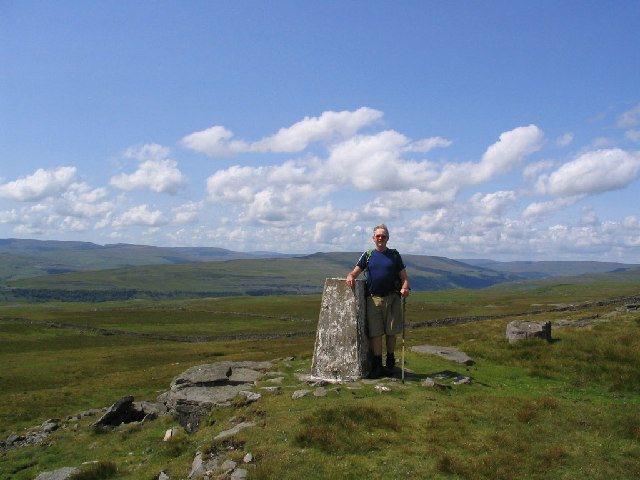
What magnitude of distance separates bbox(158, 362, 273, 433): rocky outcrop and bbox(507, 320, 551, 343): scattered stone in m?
11.3

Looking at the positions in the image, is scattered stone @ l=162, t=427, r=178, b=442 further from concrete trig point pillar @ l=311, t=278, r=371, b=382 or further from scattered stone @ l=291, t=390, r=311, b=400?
concrete trig point pillar @ l=311, t=278, r=371, b=382

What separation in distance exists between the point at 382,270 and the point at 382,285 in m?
0.48

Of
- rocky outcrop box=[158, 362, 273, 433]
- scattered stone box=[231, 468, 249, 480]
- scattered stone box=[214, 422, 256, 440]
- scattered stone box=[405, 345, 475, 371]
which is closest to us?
scattered stone box=[231, 468, 249, 480]

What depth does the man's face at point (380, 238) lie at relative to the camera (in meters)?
13.2

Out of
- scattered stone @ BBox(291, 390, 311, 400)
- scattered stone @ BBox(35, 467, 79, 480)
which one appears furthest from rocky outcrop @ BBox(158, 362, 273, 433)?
scattered stone @ BBox(35, 467, 79, 480)

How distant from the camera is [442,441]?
343 inches

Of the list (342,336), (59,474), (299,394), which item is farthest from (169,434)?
(342,336)

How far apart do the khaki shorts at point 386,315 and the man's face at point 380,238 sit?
1.61 m

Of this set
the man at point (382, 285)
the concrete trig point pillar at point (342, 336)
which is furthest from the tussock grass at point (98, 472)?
the man at point (382, 285)

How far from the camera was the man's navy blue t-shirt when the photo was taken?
43.5 ft

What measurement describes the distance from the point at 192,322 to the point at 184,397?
99.8 meters

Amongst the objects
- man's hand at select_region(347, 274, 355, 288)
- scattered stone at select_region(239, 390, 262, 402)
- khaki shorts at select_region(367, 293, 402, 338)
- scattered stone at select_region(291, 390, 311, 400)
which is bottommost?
scattered stone at select_region(239, 390, 262, 402)

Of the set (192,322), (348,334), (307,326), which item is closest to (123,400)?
(348,334)

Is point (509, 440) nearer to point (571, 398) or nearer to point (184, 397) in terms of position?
point (571, 398)
